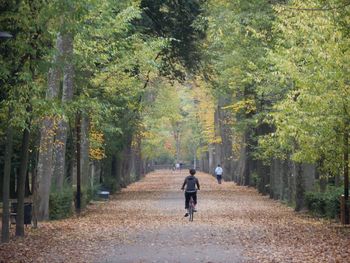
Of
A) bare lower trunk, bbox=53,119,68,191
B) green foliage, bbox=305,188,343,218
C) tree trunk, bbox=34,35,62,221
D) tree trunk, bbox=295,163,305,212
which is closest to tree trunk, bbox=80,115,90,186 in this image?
bare lower trunk, bbox=53,119,68,191

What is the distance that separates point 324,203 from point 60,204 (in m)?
9.47

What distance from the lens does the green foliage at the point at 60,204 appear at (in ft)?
87.5

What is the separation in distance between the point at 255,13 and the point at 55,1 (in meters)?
19.2

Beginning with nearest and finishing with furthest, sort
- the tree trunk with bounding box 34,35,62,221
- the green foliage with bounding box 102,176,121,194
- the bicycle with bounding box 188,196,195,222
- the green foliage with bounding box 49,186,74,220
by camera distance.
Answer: the tree trunk with bounding box 34,35,62,221
the bicycle with bounding box 188,196,195,222
the green foliage with bounding box 49,186,74,220
the green foliage with bounding box 102,176,121,194

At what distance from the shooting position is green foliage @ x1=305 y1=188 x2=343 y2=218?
2572 cm

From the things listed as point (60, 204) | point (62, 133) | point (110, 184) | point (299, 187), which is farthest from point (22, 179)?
point (110, 184)

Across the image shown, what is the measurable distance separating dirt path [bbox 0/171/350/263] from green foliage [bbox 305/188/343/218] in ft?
2.18

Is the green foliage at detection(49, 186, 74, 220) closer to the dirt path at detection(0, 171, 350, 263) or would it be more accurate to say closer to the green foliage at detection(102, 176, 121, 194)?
the dirt path at detection(0, 171, 350, 263)

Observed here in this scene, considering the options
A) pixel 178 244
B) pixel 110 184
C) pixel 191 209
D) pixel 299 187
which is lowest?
pixel 178 244

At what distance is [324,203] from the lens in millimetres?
26734

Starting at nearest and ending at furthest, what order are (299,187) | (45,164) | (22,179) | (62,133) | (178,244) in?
(178,244) < (22,179) < (45,164) < (62,133) < (299,187)

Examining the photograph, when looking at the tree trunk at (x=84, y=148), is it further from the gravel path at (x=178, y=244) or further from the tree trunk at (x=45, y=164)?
the tree trunk at (x=45, y=164)

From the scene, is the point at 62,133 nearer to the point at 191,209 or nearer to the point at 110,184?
the point at 191,209


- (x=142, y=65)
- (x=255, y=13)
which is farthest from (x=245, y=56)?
(x=142, y=65)
